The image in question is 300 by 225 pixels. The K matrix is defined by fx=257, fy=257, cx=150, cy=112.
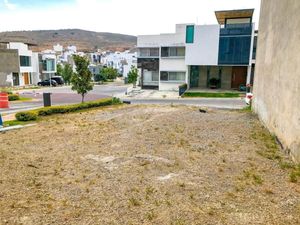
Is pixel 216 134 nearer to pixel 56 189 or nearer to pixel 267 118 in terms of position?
pixel 267 118

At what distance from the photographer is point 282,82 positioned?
10.4 m

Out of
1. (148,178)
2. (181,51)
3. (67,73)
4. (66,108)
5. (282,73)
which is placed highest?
(181,51)

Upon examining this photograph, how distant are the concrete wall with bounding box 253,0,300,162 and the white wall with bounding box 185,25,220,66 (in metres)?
19.3

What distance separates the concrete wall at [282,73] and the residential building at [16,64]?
4981 cm

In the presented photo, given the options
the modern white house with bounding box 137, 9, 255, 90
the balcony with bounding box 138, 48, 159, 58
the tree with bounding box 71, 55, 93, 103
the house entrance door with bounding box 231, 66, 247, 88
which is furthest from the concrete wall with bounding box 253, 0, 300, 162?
the balcony with bounding box 138, 48, 159, 58

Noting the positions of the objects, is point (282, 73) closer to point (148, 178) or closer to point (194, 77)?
point (148, 178)

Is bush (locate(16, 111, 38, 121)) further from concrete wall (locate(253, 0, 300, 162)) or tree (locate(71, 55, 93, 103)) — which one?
concrete wall (locate(253, 0, 300, 162))

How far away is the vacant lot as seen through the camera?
5.38 m

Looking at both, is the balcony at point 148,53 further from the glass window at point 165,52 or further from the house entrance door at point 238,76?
the house entrance door at point 238,76

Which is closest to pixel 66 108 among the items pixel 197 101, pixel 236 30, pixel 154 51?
pixel 197 101

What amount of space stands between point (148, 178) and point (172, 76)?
32939mm

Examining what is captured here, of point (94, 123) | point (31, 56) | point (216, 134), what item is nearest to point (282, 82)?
point (216, 134)

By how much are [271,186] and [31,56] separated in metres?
60.9

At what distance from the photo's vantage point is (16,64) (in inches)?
2031
